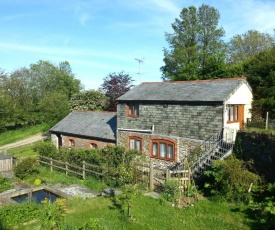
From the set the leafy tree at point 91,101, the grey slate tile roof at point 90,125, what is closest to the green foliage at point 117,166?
the grey slate tile roof at point 90,125

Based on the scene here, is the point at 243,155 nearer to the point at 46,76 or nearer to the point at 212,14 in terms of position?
the point at 212,14

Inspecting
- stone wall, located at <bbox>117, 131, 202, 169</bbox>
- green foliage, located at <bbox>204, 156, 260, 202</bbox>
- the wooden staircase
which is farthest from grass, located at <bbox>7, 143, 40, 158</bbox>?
green foliage, located at <bbox>204, 156, 260, 202</bbox>

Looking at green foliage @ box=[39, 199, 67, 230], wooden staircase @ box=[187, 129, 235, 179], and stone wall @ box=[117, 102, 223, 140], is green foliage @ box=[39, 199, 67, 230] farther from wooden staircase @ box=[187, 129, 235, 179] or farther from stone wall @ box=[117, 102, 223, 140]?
stone wall @ box=[117, 102, 223, 140]

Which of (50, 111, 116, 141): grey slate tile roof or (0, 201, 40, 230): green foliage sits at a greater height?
(50, 111, 116, 141): grey slate tile roof

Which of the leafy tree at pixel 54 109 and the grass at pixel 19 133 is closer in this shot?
the leafy tree at pixel 54 109

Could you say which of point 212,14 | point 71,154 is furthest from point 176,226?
point 212,14

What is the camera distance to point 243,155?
15.6 metres

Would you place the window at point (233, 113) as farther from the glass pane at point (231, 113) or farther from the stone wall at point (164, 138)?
the stone wall at point (164, 138)

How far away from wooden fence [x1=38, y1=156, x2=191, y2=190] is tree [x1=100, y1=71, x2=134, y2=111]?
748 inches

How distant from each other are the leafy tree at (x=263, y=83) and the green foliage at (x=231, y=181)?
7.62m

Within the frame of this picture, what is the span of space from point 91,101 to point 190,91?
2564 centimetres

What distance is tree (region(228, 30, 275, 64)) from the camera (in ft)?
150

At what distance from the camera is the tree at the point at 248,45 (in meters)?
45.8

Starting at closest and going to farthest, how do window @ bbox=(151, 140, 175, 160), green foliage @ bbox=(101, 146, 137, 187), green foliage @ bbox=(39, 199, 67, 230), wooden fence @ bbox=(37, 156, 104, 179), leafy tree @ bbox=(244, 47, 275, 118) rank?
green foliage @ bbox=(39, 199, 67, 230), green foliage @ bbox=(101, 146, 137, 187), wooden fence @ bbox=(37, 156, 104, 179), window @ bbox=(151, 140, 175, 160), leafy tree @ bbox=(244, 47, 275, 118)
